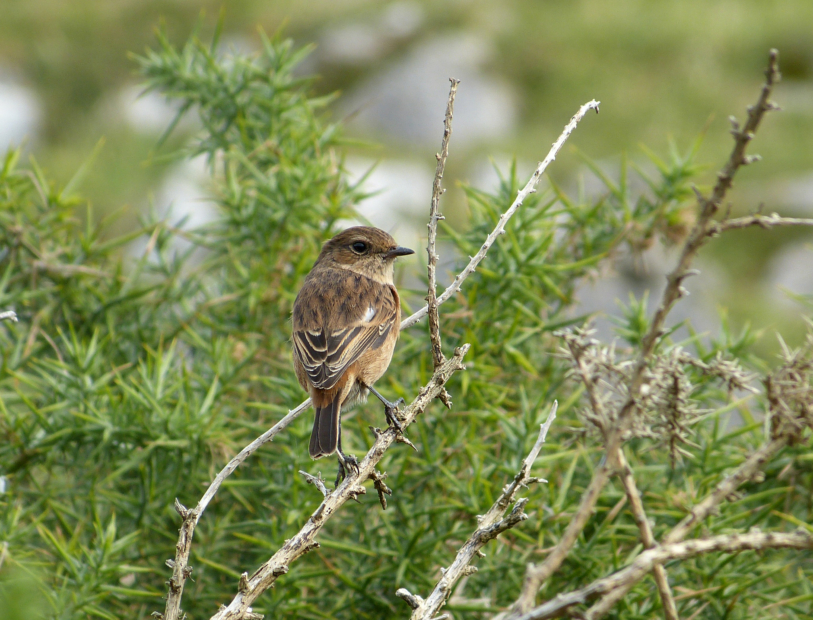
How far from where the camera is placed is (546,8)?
15953 mm

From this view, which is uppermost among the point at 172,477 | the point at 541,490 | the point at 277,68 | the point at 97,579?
the point at 277,68

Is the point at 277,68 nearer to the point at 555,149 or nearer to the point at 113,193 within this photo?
the point at 555,149

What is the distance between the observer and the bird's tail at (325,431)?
3.07m

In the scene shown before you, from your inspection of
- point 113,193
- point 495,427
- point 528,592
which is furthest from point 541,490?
point 113,193

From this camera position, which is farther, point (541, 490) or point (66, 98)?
point (66, 98)

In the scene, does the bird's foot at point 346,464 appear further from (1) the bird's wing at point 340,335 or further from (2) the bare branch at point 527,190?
(2) the bare branch at point 527,190

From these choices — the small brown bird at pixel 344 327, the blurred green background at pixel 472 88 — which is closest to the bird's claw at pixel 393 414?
the small brown bird at pixel 344 327

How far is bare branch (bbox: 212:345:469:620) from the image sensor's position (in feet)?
6.50

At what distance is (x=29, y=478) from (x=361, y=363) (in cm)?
158

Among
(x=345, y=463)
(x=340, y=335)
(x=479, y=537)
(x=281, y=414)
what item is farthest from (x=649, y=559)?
(x=281, y=414)

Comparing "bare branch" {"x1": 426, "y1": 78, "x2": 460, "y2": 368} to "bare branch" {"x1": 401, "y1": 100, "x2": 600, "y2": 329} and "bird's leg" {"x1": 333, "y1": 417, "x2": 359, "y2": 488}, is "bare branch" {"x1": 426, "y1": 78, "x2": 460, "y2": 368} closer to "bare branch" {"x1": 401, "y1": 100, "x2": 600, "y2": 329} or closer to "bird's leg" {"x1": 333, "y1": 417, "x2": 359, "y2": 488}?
"bare branch" {"x1": 401, "y1": 100, "x2": 600, "y2": 329}

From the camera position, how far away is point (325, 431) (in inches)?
124

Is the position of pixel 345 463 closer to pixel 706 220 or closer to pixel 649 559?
pixel 649 559

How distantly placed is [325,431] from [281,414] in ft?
2.40
